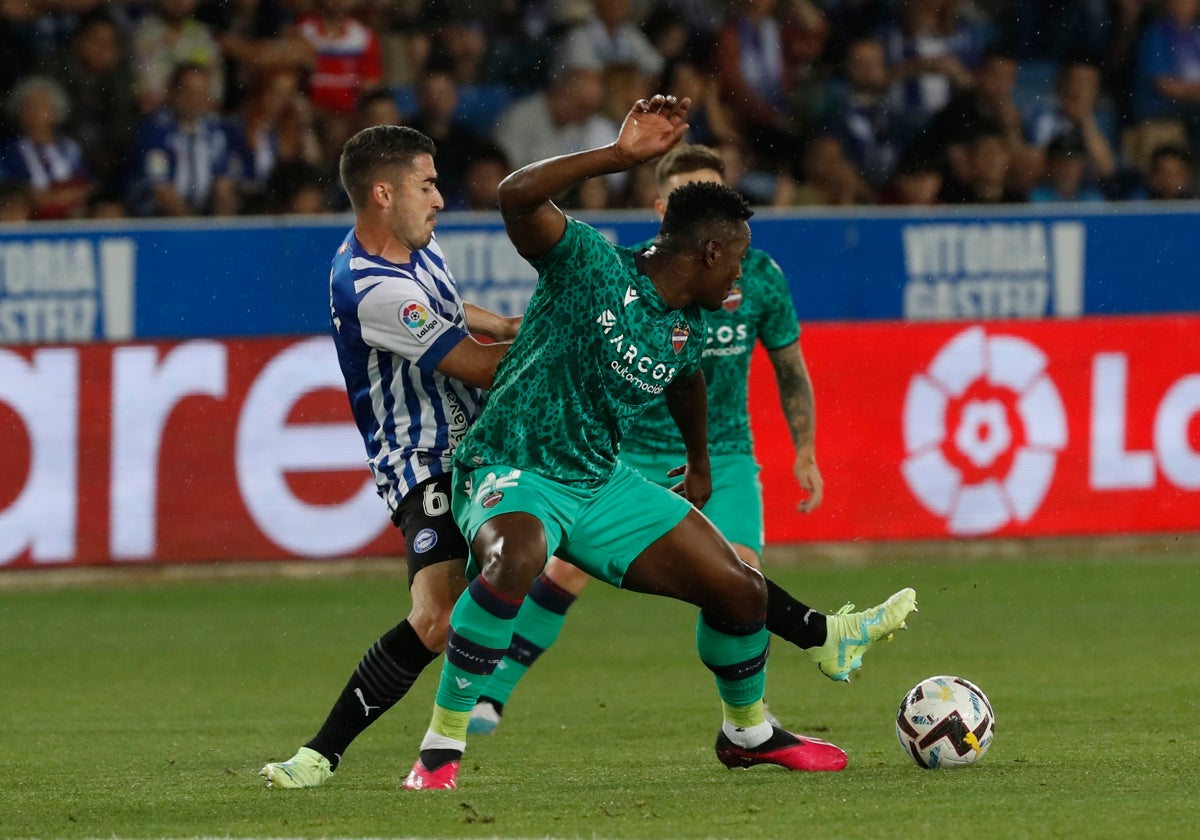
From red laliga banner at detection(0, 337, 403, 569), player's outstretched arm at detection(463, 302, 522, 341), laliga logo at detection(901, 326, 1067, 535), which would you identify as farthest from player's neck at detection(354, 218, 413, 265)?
laliga logo at detection(901, 326, 1067, 535)

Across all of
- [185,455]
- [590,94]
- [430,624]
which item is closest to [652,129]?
[430,624]

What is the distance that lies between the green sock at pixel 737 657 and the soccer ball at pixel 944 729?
0.47m

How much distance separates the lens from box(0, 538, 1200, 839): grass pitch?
5.44m

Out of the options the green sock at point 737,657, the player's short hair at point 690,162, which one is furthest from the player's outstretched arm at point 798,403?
the green sock at point 737,657

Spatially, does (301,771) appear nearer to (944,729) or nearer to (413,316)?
(413,316)

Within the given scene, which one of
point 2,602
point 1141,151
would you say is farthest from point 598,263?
point 1141,151

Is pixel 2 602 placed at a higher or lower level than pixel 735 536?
lower

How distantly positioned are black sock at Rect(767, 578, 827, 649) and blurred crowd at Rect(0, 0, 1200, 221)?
272 inches

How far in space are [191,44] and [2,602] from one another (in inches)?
175

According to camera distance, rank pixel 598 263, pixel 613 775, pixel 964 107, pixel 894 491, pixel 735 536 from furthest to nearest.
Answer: pixel 964 107 → pixel 894 491 → pixel 735 536 → pixel 613 775 → pixel 598 263

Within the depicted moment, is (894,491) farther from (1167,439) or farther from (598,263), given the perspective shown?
(598,263)

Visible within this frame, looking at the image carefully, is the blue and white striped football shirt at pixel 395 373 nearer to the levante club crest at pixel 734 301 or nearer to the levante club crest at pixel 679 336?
the levante club crest at pixel 679 336

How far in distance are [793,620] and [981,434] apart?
18.4 feet

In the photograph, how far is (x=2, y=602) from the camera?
11.2 meters
